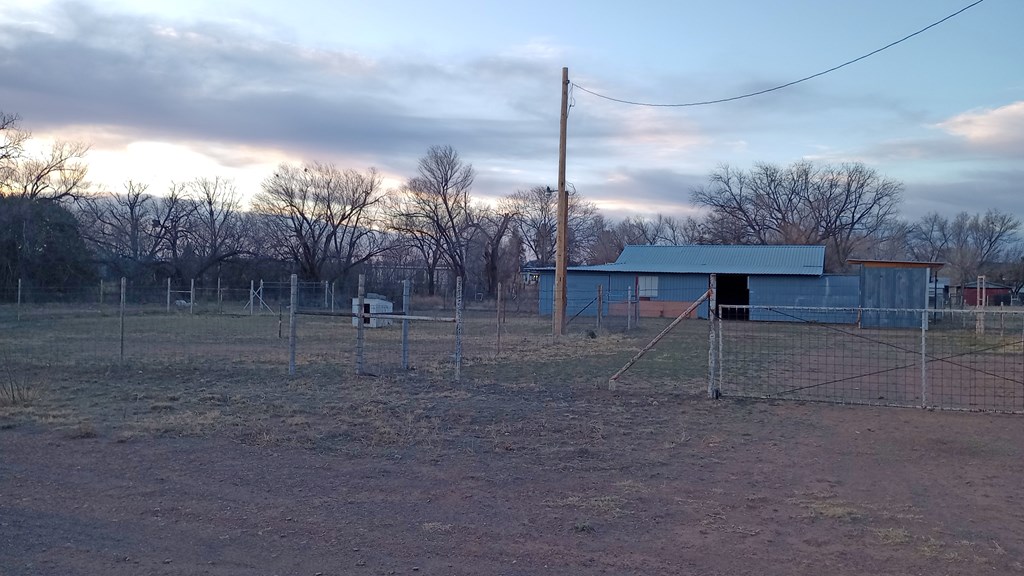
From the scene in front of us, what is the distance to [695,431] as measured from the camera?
417 inches

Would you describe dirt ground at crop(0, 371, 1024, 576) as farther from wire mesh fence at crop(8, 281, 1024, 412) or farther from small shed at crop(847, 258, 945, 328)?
small shed at crop(847, 258, 945, 328)

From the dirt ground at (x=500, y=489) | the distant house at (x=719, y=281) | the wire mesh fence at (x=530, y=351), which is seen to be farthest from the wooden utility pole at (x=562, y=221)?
the dirt ground at (x=500, y=489)

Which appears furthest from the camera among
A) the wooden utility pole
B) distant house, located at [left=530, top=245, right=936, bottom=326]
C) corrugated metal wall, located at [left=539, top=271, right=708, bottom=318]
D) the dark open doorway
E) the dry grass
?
the dark open doorway

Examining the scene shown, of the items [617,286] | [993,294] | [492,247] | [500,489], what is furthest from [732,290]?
[500,489]

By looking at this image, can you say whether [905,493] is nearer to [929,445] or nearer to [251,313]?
[929,445]

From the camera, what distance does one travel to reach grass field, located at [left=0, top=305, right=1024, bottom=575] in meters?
5.86

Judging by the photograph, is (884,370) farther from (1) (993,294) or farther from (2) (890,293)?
(1) (993,294)

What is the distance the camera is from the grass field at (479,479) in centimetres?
586

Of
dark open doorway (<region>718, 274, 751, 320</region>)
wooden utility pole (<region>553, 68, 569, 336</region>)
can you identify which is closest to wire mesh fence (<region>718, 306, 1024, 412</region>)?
wooden utility pole (<region>553, 68, 569, 336</region>)

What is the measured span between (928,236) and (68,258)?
4118 inches

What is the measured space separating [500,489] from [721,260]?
45030 millimetres

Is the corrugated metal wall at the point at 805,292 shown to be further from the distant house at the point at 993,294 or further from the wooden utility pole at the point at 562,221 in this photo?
the distant house at the point at 993,294

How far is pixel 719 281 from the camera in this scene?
5084 centimetres

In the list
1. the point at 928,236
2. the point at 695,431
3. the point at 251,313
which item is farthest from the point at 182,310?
the point at 928,236
